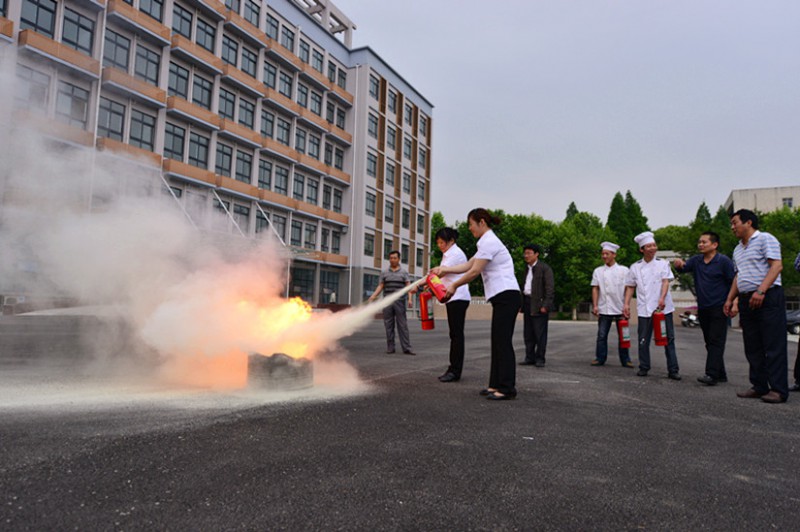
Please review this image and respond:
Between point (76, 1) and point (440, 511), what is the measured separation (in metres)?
30.2

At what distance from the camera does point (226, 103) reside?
33500 millimetres

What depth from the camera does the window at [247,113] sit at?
34562 millimetres

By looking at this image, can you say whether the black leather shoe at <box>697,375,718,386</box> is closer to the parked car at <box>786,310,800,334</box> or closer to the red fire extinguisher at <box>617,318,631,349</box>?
the red fire extinguisher at <box>617,318,631,349</box>

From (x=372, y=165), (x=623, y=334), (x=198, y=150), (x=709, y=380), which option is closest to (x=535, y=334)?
(x=623, y=334)

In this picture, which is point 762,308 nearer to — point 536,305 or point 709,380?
point 709,380

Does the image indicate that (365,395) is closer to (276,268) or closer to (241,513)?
(276,268)

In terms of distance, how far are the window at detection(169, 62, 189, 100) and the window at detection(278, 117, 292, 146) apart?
8.00 metres

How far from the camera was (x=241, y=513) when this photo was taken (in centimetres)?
251

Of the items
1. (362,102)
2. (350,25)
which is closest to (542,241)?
(362,102)

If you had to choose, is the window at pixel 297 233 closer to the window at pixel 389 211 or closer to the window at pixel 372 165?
the window at pixel 372 165

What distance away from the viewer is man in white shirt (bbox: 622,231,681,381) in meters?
7.71

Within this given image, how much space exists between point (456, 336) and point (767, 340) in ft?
11.7

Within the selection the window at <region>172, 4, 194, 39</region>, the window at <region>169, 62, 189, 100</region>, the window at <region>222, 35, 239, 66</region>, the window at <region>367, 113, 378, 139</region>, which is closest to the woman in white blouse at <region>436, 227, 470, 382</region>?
the window at <region>169, 62, 189, 100</region>

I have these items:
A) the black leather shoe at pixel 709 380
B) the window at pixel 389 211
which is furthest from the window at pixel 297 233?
the black leather shoe at pixel 709 380
